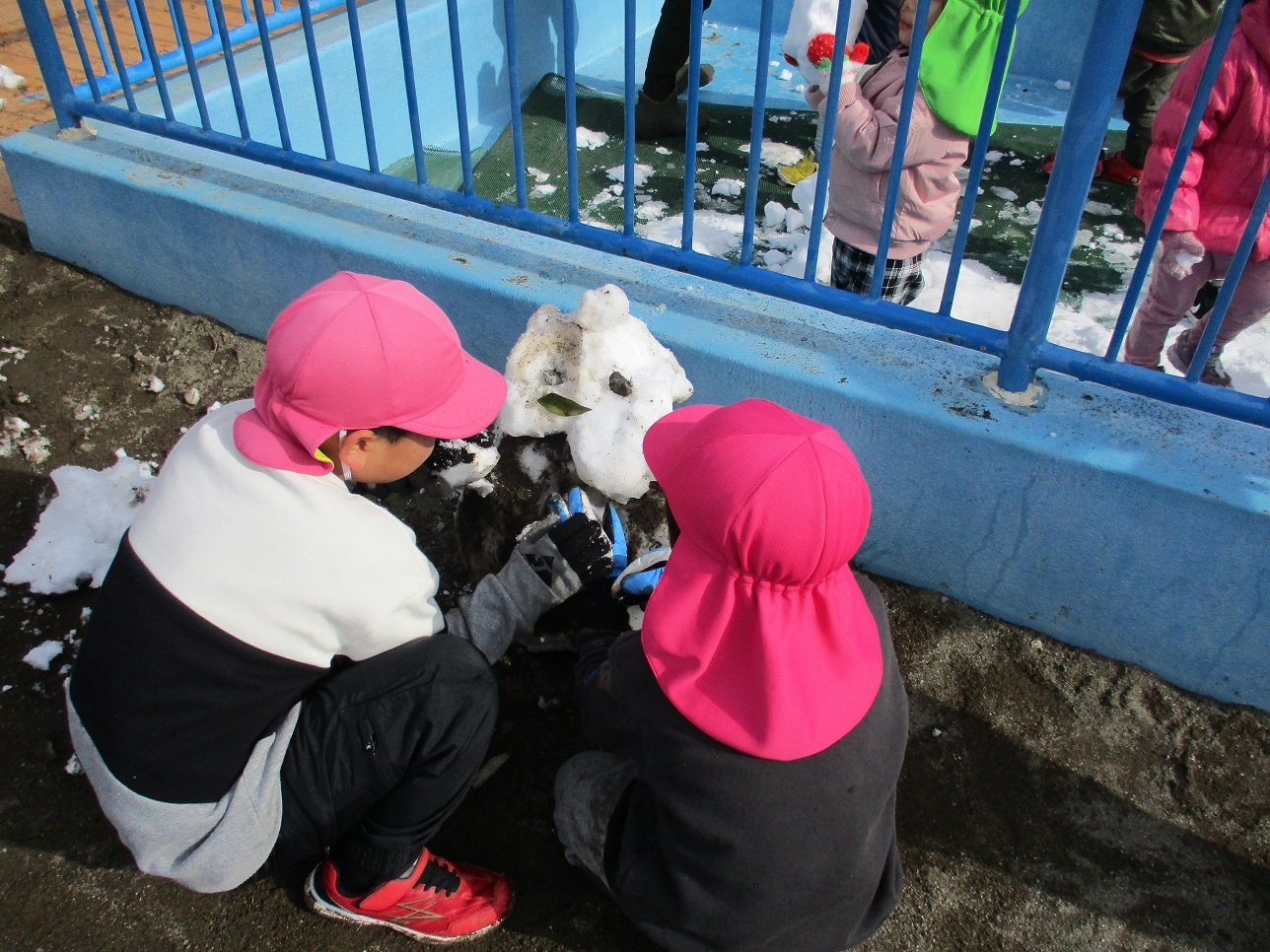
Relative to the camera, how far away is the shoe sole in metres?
1.54

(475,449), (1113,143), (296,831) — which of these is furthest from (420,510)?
(1113,143)

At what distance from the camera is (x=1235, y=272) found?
158cm

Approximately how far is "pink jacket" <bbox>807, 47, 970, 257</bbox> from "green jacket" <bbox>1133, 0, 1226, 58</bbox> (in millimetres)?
1831

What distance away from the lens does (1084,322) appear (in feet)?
9.57

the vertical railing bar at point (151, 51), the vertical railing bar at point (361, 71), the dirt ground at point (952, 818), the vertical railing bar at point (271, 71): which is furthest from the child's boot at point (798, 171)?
the vertical railing bar at point (151, 51)

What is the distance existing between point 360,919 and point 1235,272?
189 centimetres

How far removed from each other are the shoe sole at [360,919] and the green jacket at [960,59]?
195 centimetres

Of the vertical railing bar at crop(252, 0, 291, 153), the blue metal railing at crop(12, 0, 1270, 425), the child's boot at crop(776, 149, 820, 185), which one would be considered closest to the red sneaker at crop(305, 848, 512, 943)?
the blue metal railing at crop(12, 0, 1270, 425)

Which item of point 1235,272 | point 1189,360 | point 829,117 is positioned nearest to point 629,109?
point 829,117

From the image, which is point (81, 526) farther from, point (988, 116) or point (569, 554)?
point (988, 116)

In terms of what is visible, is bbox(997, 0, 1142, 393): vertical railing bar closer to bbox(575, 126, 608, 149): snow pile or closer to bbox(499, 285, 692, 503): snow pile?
bbox(499, 285, 692, 503): snow pile

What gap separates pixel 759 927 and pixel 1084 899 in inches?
29.0

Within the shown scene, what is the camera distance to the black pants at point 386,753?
1.39 m

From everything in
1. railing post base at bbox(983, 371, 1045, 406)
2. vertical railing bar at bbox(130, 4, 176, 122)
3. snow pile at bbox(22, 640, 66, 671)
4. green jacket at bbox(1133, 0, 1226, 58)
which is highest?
vertical railing bar at bbox(130, 4, 176, 122)
